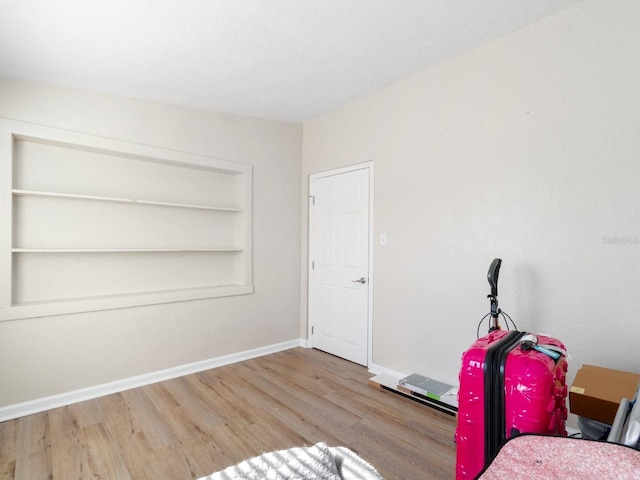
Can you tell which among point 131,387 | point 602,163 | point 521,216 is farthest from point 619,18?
point 131,387

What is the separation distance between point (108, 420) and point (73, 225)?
161 cm

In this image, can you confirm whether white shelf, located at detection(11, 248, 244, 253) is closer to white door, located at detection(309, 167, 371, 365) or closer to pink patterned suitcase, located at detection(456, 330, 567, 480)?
white door, located at detection(309, 167, 371, 365)

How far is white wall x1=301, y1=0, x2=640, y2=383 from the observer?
6.44 ft

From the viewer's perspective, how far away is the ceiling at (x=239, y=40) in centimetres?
203

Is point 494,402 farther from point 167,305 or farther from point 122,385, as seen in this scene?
point 122,385

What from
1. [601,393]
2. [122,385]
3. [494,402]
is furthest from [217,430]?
[601,393]

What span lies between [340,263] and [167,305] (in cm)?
179

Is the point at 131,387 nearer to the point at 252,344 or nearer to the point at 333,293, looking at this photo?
the point at 252,344

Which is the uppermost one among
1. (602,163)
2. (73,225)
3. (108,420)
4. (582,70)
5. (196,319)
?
(582,70)

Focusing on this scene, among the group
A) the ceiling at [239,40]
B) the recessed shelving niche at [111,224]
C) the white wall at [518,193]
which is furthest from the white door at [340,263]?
the ceiling at [239,40]

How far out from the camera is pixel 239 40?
2340 millimetres

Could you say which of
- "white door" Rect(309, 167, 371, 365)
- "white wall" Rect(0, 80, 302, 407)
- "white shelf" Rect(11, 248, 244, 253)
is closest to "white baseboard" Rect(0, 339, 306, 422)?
"white wall" Rect(0, 80, 302, 407)

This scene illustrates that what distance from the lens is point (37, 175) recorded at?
2.80m

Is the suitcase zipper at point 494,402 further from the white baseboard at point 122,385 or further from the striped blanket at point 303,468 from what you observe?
the white baseboard at point 122,385
